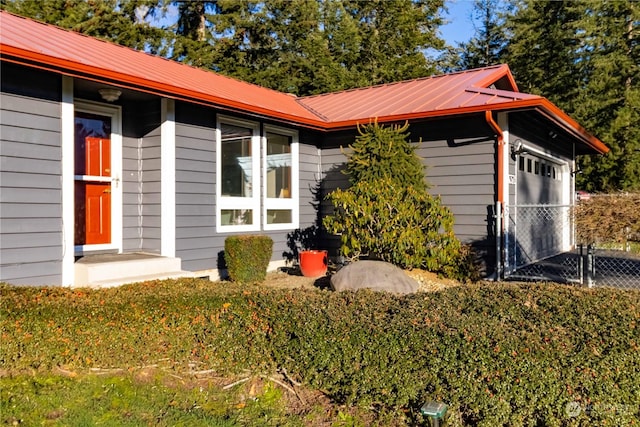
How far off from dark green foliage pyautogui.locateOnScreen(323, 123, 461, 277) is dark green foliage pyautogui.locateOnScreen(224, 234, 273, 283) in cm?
126

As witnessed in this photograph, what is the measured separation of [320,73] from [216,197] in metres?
14.0

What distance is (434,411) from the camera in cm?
254

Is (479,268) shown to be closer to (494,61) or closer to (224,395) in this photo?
(224,395)

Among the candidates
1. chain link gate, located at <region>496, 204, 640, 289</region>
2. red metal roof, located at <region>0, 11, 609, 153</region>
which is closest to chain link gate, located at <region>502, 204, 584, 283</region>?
chain link gate, located at <region>496, 204, 640, 289</region>

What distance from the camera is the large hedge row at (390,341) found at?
2686mm

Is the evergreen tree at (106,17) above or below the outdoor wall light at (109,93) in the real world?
above

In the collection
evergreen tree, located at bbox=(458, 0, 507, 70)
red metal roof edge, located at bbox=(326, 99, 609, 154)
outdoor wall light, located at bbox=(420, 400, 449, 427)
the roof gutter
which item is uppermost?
evergreen tree, located at bbox=(458, 0, 507, 70)

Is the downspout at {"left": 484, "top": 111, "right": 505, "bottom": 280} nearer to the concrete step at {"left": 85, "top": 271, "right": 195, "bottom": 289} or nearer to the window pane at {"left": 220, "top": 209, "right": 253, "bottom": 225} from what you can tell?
the window pane at {"left": 220, "top": 209, "right": 253, "bottom": 225}

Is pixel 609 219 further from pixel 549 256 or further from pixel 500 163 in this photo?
pixel 549 256

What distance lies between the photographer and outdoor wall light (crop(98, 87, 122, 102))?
252 inches

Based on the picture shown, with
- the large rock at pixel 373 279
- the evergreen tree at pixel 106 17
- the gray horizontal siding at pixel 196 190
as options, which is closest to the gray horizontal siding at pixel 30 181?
the gray horizontal siding at pixel 196 190

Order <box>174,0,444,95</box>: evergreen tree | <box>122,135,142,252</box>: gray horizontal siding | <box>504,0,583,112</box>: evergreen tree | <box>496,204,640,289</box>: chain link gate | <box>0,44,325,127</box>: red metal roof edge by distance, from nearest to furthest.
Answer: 1. <box>0,44,325,127</box>: red metal roof edge
2. <box>122,135,142,252</box>: gray horizontal siding
3. <box>496,204,640,289</box>: chain link gate
4. <box>504,0,583,112</box>: evergreen tree
5. <box>174,0,444,95</box>: evergreen tree

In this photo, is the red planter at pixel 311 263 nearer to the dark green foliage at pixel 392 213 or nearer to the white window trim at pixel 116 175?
the dark green foliage at pixel 392 213

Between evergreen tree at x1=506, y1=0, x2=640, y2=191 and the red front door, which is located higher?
evergreen tree at x1=506, y1=0, x2=640, y2=191
